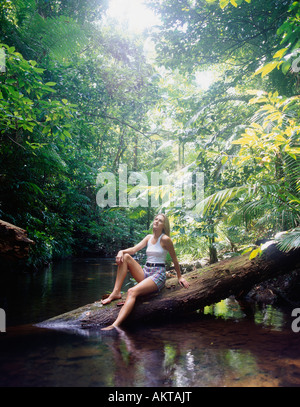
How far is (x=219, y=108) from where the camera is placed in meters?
8.93

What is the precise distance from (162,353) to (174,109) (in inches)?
362

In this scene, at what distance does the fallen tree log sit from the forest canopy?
539 mm

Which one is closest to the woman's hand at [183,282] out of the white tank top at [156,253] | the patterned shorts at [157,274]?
the patterned shorts at [157,274]

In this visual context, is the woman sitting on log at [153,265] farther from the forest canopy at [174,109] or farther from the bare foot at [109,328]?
the forest canopy at [174,109]

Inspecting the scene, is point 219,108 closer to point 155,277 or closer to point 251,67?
point 251,67

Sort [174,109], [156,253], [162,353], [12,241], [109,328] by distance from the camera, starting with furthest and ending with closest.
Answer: [174,109] < [156,253] < [109,328] < [12,241] < [162,353]

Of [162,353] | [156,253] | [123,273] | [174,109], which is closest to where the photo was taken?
[162,353]

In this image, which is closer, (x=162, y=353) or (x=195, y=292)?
(x=162, y=353)

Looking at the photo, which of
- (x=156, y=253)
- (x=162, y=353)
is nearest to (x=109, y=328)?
(x=162, y=353)

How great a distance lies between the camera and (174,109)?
10.3 m

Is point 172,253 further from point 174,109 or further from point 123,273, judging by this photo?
point 174,109

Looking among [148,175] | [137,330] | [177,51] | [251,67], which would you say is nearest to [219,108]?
[251,67]

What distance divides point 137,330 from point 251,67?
743cm

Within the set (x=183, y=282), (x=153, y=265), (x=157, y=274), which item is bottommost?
(x=183, y=282)
